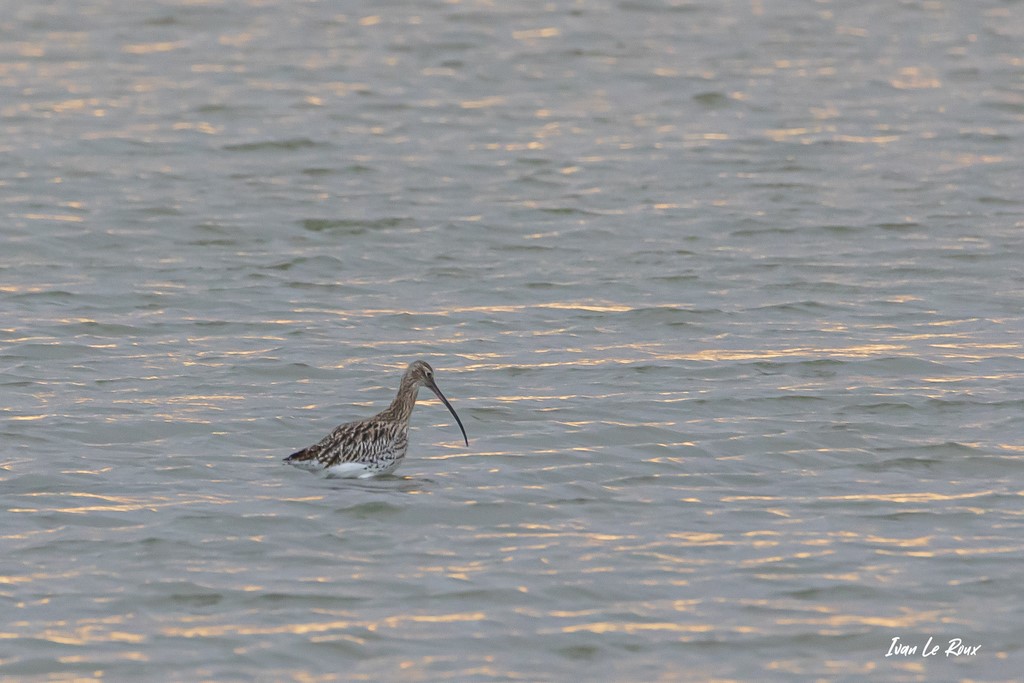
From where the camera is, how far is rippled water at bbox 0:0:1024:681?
1098 centimetres

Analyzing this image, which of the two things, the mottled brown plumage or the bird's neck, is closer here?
the mottled brown plumage

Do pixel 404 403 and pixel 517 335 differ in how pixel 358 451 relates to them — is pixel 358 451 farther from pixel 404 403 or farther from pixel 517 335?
pixel 517 335

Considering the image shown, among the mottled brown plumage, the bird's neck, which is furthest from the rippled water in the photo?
the bird's neck

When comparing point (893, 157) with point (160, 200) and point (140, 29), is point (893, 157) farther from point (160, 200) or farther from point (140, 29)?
point (140, 29)

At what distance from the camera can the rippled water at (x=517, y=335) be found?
36.0 ft

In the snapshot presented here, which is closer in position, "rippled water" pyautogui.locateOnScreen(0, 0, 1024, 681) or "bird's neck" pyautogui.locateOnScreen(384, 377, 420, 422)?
"rippled water" pyautogui.locateOnScreen(0, 0, 1024, 681)

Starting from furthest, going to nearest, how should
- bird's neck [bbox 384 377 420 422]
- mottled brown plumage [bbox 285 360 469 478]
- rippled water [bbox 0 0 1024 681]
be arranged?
1. bird's neck [bbox 384 377 420 422]
2. mottled brown plumage [bbox 285 360 469 478]
3. rippled water [bbox 0 0 1024 681]

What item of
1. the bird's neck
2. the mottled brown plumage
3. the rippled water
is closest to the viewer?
the rippled water

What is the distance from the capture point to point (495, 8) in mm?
33844

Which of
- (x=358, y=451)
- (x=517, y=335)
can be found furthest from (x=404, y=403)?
(x=517, y=335)

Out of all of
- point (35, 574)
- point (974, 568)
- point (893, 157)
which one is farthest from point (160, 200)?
point (974, 568)

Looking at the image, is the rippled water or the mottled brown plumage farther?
the mottled brown plumage

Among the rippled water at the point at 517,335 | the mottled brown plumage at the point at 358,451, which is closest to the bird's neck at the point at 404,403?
the mottled brown plumage at the point at 358,451

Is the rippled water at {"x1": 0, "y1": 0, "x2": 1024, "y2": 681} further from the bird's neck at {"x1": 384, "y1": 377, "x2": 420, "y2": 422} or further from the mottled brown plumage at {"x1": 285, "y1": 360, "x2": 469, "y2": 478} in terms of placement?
the bird's neck at {"x1": 384, "y1": 377, "x2": 420, "y2": 422}
